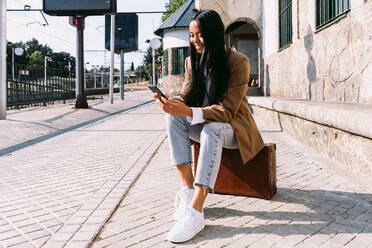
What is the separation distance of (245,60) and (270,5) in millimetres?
10362

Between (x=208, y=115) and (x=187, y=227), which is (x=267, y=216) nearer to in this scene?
(x=187, y=227)

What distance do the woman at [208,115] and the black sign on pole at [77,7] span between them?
10821mm

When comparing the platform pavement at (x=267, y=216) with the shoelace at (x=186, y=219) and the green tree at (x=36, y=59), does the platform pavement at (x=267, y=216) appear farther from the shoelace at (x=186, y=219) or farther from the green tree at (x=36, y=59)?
the green tree at (x=36, y=59)

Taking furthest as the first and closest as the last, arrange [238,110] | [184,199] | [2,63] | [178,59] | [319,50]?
→ [178,59], [2,63], [319,50], [238,110], [184,199]

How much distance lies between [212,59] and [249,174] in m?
0.97

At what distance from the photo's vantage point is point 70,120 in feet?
32.2

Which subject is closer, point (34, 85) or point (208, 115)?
point (208, 115)

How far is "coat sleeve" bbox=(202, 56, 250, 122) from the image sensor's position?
2387 millimetres

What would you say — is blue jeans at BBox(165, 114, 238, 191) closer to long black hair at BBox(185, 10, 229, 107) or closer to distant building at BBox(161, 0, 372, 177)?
long black hair at BBox(185, 10, 229, 107)

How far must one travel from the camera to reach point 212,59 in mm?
2506

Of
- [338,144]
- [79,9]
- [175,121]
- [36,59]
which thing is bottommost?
[338,144]

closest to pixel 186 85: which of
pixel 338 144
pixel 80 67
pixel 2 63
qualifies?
pixel 338 144

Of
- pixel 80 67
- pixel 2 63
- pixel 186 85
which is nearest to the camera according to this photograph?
pixel 186 85

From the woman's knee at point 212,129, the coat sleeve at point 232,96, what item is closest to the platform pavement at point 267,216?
the woman's knee at point 212,129
